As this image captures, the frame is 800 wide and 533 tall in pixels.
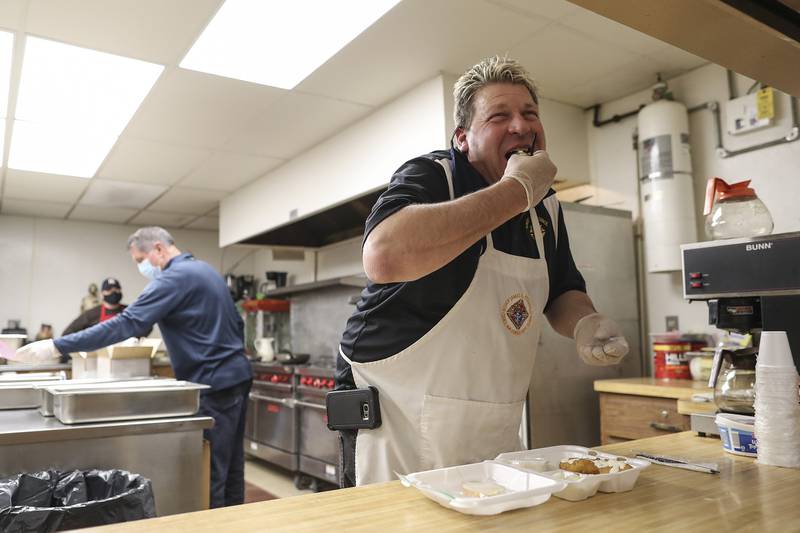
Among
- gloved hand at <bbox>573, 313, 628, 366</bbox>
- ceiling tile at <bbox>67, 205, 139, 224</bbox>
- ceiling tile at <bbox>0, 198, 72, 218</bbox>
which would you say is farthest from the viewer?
ceiling tile at <bbox>67, 205, 139, 224</bbox>

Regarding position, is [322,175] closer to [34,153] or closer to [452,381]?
[34,153]

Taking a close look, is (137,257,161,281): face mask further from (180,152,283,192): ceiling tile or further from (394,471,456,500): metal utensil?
(394,471,456,500): metal utensil

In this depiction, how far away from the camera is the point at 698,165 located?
10.7 ft

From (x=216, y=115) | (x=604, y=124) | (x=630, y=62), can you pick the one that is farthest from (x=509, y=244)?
(x=216, y=115)

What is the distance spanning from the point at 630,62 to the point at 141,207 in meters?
5.49

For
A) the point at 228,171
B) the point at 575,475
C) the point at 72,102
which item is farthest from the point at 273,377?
the point at 575,475

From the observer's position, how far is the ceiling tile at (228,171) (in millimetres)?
4941

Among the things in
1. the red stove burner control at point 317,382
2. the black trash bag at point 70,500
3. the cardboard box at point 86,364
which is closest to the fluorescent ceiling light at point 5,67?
the cardboard box at point 86,364

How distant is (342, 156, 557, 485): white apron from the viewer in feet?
4.33

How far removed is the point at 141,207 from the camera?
22.1 feet

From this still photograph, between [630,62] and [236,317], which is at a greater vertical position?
[630,62]

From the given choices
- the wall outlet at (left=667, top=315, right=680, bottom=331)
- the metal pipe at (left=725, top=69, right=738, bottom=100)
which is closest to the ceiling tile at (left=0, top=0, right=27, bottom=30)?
the metal pipe at (left=725, top=69, right=738, bottom=100)

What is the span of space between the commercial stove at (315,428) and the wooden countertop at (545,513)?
10.4 feet

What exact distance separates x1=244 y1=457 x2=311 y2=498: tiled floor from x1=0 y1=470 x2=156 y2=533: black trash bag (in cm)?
270
